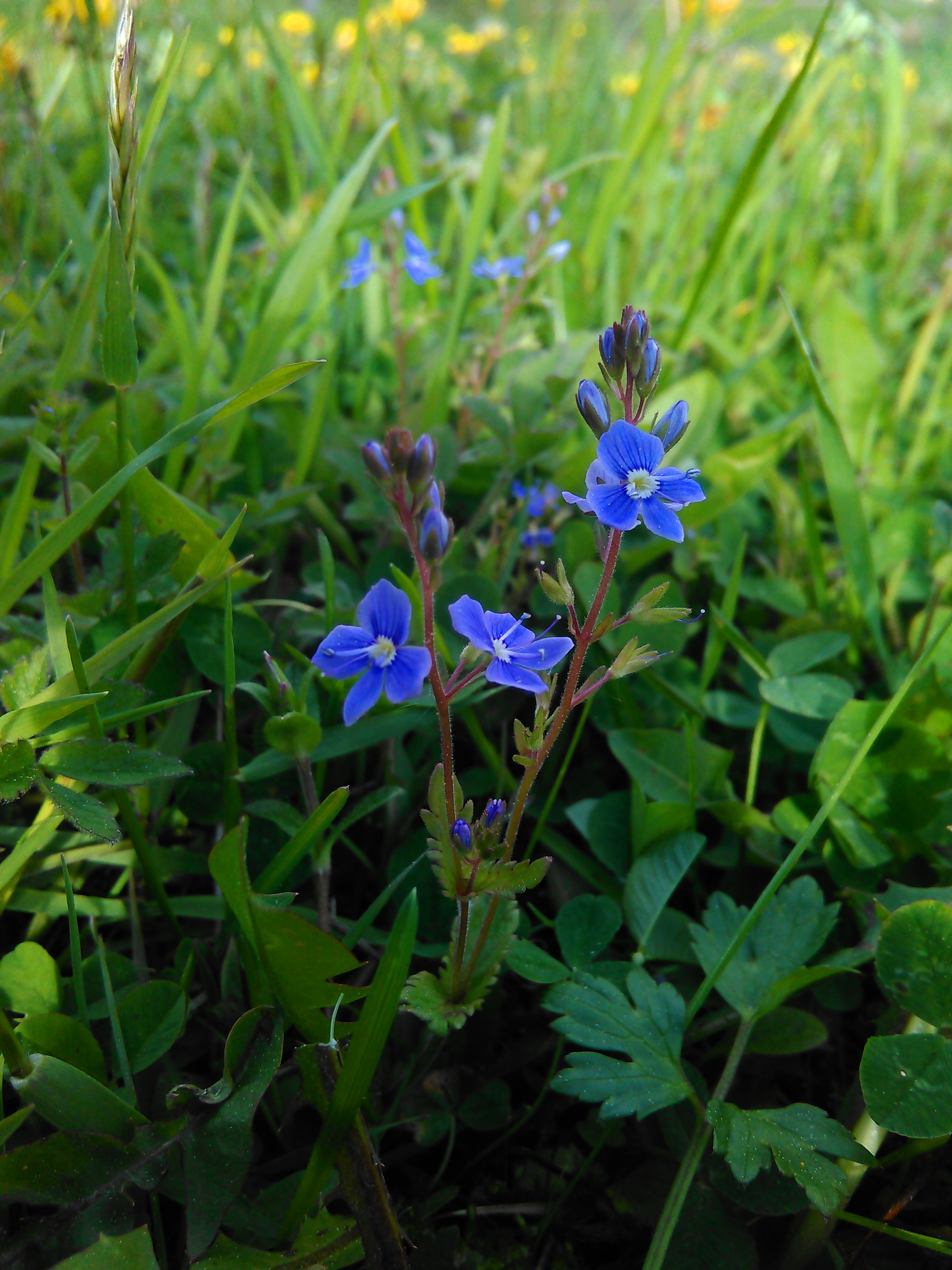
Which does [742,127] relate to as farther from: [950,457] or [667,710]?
[667,710]

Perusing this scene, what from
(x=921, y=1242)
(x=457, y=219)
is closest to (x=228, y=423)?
(x=457, y=219)

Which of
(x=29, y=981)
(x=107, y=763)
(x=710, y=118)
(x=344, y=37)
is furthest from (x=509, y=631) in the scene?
(x=344, y=37)

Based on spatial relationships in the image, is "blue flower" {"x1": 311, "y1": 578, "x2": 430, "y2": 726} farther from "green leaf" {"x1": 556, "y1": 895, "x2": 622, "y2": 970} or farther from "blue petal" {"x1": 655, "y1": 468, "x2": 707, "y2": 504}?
"green leaf" {"x1": 556, "y1": 895, "x2": 622, "y2": 970}

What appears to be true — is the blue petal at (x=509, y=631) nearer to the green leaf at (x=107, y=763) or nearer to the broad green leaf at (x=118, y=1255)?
the green leaf at (x=107, y=763)

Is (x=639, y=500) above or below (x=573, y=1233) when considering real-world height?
above

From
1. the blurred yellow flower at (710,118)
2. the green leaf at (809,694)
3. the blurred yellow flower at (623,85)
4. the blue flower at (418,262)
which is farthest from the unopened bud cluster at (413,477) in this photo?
the blurred yellow flower at (623,85)

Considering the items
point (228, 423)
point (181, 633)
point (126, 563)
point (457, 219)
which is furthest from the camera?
point (457, 219)
